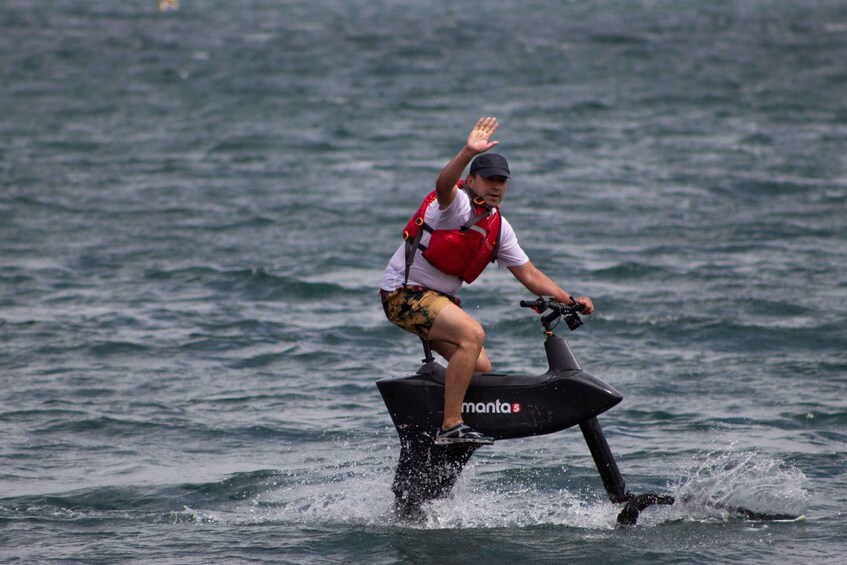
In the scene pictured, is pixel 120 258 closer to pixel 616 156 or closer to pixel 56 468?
pixel 56 468

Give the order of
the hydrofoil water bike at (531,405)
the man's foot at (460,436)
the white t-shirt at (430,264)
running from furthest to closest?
the hydrofoil water bike at (531,405) < the man's foot at (460,436) < the white t-shirt at (430,264)

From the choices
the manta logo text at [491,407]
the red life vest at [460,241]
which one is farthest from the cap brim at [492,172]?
the manta logo text at [491,407]

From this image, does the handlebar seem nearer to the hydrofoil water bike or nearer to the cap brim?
the hydrofoil water bike

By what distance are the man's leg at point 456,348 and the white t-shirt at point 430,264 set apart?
0.67 ft

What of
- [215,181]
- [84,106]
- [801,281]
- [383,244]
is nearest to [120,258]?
[383,244]

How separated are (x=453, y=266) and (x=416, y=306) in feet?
1.11

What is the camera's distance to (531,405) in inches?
335

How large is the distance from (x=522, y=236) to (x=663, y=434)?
860 centimetres

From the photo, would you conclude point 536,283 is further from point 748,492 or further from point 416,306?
point 748,492

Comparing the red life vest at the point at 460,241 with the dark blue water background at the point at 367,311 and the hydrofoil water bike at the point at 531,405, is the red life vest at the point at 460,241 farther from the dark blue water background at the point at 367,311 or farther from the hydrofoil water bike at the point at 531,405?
the dark blue water background at the point at 367,311

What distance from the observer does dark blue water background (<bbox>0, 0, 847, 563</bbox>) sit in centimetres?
909

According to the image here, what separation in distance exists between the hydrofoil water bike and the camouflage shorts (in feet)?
0.70

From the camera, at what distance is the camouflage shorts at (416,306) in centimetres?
832

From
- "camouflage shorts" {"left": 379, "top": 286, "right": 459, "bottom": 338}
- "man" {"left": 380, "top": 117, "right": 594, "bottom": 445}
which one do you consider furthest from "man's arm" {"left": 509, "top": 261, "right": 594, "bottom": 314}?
"camouflage shorts" {"left": 379, "top": 286, "right": 459, "bottom": 338}
